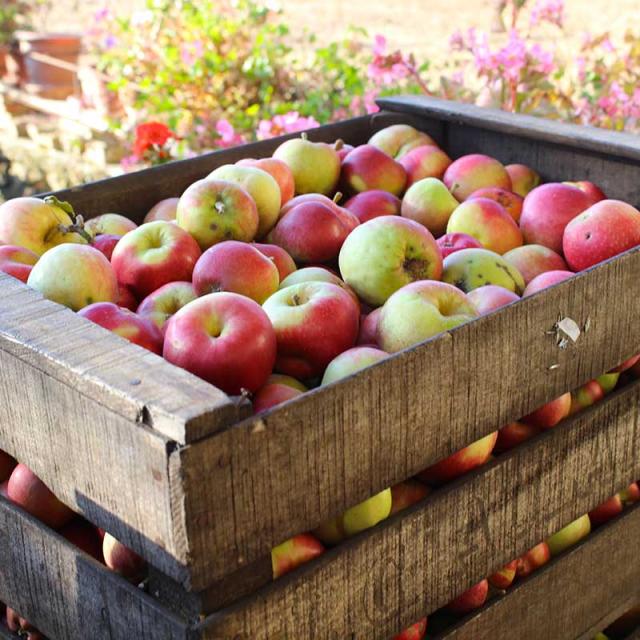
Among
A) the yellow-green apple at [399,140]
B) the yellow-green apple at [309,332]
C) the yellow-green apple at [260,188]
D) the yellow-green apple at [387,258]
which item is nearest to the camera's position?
the yellow-green apple at [309,332]

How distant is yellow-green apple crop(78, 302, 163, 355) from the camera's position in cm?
131

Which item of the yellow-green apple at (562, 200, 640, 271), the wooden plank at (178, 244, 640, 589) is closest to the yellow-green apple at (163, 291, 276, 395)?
the wooden plank at (178, 244, 640, 589)

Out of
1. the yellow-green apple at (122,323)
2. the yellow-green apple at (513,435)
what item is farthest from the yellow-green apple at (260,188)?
the yellow-green apple at (513,435)

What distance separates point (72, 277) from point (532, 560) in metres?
0.86

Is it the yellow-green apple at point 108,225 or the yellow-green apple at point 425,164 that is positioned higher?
the yellow-green apple at point 425,164

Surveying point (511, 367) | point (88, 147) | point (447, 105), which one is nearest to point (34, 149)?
point (88, 147)

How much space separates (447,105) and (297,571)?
1.51 m

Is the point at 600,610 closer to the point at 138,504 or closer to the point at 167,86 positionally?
the point at 138,504

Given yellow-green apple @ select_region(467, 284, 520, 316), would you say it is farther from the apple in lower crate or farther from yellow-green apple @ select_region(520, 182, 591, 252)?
the apple in lower crate

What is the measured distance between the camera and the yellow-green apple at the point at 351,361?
1316 mm

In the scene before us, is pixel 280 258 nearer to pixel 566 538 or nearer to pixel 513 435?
pixel 513 435

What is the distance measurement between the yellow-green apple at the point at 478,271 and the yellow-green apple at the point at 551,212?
23 centimetres

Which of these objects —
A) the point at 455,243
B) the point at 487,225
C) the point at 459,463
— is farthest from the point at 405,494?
the point at 487,225

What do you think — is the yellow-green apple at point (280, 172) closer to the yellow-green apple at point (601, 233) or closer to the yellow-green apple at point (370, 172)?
the yellow-green apple at point (370, 172)
